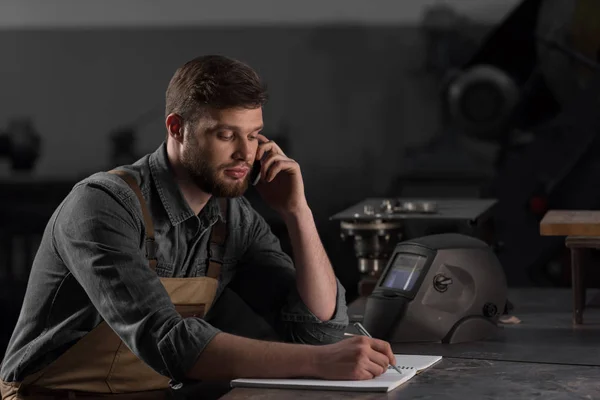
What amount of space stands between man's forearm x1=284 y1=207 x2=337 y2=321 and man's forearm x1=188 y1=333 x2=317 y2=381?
40cm

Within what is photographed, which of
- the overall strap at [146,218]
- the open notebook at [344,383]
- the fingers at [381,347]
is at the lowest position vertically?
the open notebook at [344,383]

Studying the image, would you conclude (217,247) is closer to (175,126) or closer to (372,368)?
(175,126)

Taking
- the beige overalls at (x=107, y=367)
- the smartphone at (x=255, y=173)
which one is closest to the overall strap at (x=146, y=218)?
the beige overalls at (x=107, y=367)

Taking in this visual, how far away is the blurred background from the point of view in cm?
426

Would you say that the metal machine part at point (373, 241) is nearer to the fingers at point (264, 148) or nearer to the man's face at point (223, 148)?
the fingers at point (264, 148)

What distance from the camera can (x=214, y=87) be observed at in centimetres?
208

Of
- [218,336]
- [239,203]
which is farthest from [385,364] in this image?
[239,203]

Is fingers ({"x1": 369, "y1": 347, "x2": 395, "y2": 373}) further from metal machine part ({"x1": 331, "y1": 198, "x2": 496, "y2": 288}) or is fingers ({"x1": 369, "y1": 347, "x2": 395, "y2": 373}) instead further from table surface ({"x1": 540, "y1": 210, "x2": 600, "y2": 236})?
metal machine part ({"x1": 331, "y1": 198, "x2": 496, "y2": 288})

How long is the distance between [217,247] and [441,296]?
A: 546 mm

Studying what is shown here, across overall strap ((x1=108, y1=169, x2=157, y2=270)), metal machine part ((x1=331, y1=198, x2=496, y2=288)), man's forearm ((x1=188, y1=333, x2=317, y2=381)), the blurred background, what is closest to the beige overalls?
overall strap ((x1=108, y1=169, x2=157, y2=270))

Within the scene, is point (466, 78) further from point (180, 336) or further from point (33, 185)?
point (180, 336)

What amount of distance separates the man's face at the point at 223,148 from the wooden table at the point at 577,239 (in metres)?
0.89

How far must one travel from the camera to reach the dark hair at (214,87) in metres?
2.08

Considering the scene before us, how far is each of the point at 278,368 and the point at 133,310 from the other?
0.29 m
